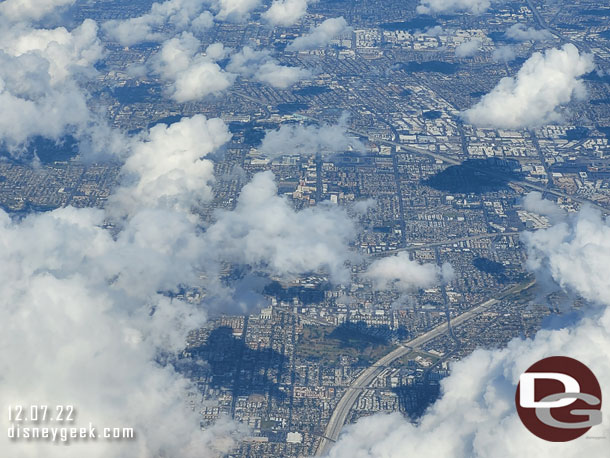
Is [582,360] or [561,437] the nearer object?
[561,437]

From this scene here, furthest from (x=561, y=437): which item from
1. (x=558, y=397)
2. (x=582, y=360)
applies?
(x=582, y=360)

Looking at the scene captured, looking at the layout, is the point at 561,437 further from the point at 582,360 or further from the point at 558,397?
the point at 582,360

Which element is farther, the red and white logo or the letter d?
the letter d

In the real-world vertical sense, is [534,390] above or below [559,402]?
above

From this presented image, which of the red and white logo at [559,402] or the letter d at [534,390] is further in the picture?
the letter d at [534,390]

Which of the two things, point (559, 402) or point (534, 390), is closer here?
point (559, 402)
